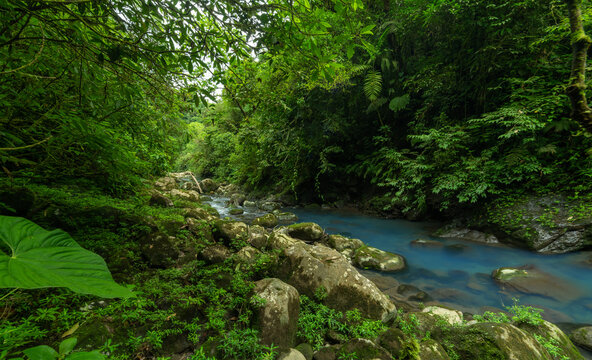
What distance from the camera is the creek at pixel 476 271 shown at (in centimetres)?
336

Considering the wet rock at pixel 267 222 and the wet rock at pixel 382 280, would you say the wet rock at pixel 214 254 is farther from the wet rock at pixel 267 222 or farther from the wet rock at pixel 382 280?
the wet rock at pixel 267 222

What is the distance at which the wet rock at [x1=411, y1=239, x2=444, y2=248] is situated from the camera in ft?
18.6

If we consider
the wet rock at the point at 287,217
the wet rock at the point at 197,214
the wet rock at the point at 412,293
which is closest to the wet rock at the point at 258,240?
the wet rock at the point at 197,214

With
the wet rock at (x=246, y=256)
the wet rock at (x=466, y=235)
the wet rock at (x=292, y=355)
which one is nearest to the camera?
the wet rock at (x=292, y=355)

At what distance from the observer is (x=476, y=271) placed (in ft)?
14.4

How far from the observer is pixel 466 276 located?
14.0 feet

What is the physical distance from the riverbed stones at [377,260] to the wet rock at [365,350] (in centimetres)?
275

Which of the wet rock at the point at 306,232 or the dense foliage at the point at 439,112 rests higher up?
the dense foliage at the point at 439,112

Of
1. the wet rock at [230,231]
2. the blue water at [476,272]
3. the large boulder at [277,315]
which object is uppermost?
the wet rock at [230,231]

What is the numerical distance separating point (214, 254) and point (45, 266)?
8.39 feet

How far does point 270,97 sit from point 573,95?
592cm

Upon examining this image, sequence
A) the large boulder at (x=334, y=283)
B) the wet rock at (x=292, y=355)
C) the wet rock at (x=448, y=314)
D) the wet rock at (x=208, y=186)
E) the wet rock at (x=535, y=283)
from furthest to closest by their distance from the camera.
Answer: the wet rock at (x=208, y=186)
the wet rock at (x=535, y=283)
the wet rock at (x=448, y=314)
the large boulder at (x=334, y=283)
the wet rock at (x=292, y=355)

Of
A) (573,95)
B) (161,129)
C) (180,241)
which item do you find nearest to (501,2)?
(573,95)

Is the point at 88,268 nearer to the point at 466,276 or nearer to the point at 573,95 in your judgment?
the point at 466,276
